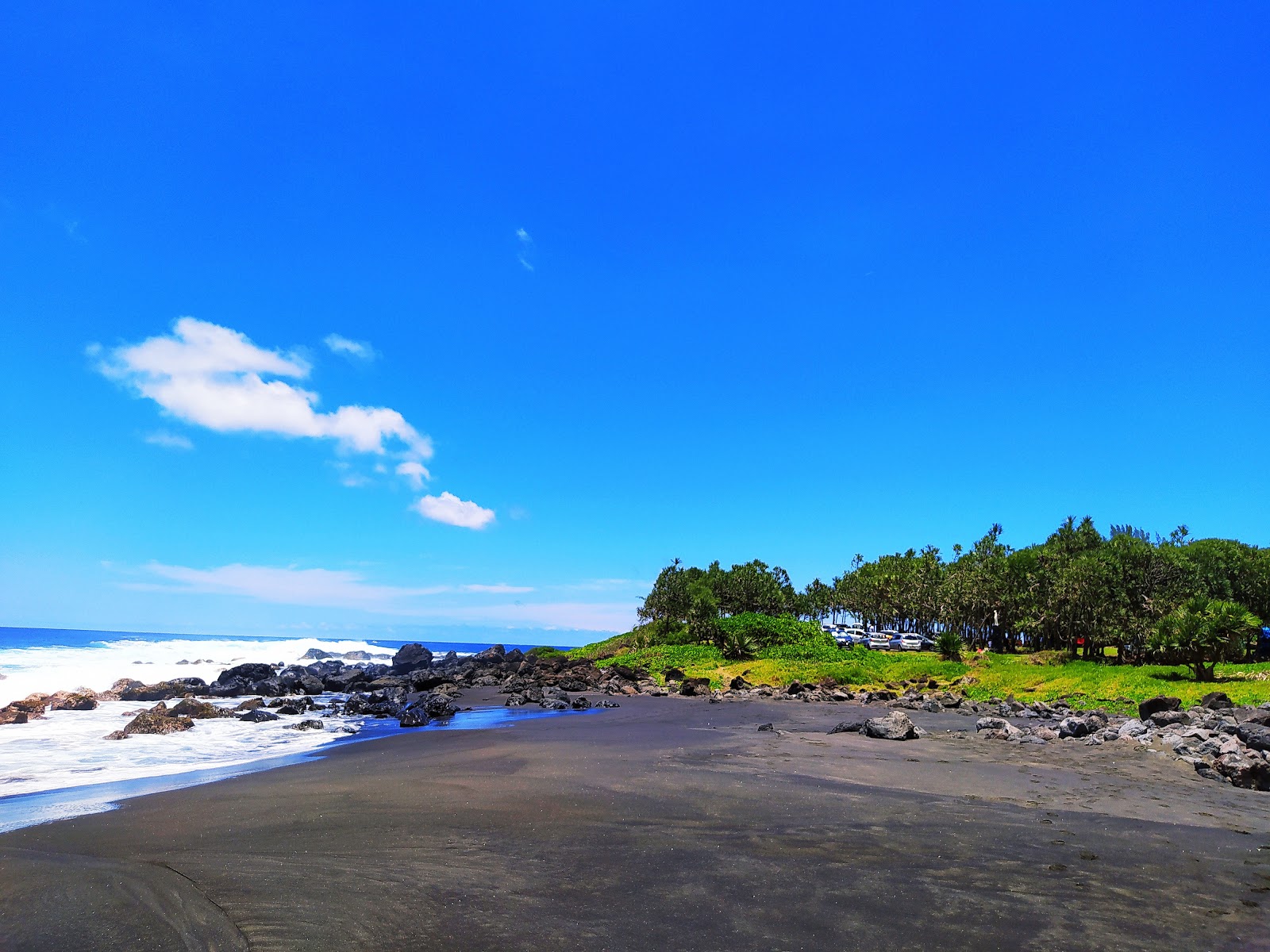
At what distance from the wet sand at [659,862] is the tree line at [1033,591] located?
29.8 m

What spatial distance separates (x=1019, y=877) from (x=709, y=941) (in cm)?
363

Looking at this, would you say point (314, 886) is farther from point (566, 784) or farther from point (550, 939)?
point (566, 784)

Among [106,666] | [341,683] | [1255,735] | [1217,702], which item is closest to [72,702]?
[341,683]

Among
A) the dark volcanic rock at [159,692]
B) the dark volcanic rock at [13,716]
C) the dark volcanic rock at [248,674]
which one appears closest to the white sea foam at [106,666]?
the dark volcanic rock at [248,674]

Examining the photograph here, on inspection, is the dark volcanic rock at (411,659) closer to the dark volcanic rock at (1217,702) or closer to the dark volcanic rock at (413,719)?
the dark volcanic rock at (413,719)

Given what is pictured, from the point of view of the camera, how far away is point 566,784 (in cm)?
1167

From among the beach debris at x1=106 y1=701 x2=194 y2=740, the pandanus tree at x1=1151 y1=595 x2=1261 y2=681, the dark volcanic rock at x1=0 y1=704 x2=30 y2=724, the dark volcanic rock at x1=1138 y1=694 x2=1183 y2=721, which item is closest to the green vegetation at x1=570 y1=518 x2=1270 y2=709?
the pandanus tree at x1=1151 y1=595 x2=1261 y2=681

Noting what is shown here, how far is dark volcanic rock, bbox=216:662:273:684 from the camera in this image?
3969 centimetres

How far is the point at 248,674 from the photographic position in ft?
136

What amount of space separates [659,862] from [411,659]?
55.3 meters

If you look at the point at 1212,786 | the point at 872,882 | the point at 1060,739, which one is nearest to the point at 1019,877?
the point at 872,882

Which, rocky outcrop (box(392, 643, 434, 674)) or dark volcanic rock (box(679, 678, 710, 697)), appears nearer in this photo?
dark volcanic rock (box(679, 678, 710, 697))

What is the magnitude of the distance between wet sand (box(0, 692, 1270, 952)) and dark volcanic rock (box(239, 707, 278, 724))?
12039 millimetres

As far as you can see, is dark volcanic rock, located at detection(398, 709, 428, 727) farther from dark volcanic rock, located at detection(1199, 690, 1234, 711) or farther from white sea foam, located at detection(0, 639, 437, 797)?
dark volcanic rock, located at detection(1199, 690, 1234, 711)
